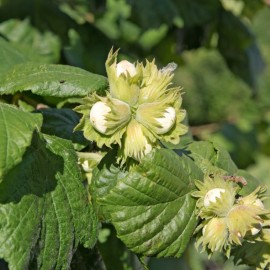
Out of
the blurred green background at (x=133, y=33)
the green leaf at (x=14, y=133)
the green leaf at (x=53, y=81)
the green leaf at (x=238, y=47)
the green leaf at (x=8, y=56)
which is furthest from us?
the green leaf at (x=238, y=47)

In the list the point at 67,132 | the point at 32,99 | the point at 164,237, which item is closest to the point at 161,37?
the point at 32,99

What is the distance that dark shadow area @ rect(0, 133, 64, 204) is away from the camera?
1123 mm

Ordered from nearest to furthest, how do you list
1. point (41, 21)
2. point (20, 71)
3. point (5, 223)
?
point (5, 223) → point (20, 71) → point (41, 21)

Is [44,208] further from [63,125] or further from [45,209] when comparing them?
[63,125]

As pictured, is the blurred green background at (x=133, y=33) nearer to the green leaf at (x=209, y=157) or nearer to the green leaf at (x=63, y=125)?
the green leaf at (x=63, y=125)

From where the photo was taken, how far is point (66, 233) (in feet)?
3.92

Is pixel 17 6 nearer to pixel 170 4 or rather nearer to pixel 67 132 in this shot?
pixel 170 4

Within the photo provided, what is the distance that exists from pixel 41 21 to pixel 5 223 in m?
1.29

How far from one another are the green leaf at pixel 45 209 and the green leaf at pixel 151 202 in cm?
5

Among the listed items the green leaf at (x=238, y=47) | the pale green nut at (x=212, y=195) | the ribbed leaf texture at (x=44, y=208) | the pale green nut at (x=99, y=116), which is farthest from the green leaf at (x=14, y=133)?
the green leaf at (x=238, y=47)

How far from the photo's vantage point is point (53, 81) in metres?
1.24

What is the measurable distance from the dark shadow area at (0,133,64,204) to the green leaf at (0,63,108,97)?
3.3 inches

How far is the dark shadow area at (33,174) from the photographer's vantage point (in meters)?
1.12

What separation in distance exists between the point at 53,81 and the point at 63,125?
14 cm
